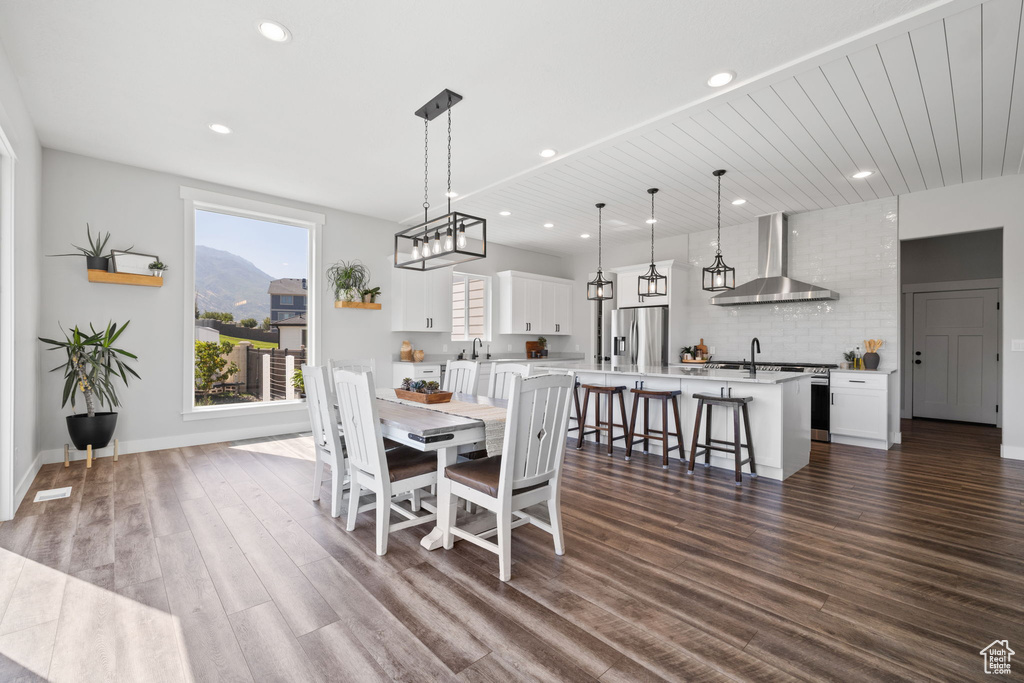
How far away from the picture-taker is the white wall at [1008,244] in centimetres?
451

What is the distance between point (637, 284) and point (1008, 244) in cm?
389

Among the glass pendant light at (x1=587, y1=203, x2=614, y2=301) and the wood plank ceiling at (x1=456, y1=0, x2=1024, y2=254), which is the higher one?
the wood plank ceiling at (x1=456, y1=0, x2=1024, y2=254)

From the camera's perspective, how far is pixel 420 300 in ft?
21.3

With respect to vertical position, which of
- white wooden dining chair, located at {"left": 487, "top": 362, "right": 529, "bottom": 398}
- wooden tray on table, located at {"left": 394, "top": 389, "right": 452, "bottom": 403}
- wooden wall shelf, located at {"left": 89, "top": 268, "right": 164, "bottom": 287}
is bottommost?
wooden tray on table, located at {"left": 394, "top": 389, "right": 452, "bottom": 403}

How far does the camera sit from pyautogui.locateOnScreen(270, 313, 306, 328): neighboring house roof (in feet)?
18.5

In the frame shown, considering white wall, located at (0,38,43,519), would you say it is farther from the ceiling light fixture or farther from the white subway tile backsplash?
the white subway tile backsplash

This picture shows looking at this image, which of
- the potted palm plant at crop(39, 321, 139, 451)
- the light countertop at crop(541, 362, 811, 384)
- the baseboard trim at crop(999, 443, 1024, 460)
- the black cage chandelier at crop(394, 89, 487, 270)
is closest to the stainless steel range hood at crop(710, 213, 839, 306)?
the light countertop at crop(541, 362, 811, 384)

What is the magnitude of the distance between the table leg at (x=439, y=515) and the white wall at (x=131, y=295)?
139 inches

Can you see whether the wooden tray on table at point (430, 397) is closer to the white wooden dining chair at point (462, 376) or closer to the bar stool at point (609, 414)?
the white wooden dining chair at point (462, 376)

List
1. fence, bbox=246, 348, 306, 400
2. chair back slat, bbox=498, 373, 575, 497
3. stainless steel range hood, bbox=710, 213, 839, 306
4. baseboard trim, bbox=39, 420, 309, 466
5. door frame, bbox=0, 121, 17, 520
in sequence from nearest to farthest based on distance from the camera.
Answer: chair back slat, bbox=498, 373, 575, 497, door frame, bbox=0, 121, 17, 520, baseboard trim, bbox=39, 420, 309, 466, fence, bbox=246, 348, 306, 400, stainless steel range hood, bbox=710, 213, 839, 306

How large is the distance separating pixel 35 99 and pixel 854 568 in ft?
19.4

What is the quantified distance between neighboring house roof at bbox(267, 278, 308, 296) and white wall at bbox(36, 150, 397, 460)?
0.93 meters

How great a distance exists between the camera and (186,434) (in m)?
4.90

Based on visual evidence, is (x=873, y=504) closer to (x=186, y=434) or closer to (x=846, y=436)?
(x=846, y=436)
